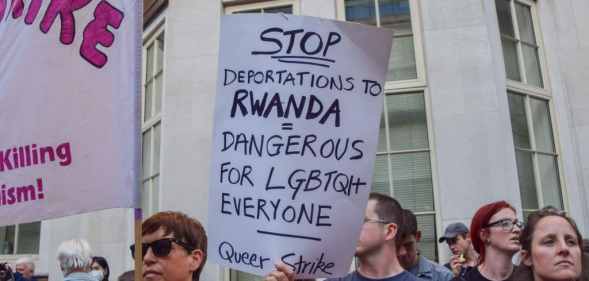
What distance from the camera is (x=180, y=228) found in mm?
2680

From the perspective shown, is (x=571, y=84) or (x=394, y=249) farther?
(x=571, y=84)

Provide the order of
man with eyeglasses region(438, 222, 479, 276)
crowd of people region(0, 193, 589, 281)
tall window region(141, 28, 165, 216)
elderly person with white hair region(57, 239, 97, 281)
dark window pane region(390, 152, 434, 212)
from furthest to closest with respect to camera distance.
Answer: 1. tall window region(141, 28, 165, 216)
2. dark window pane region(390, 152, 434, 212)
3. man with eyeglasses region(438, 222, 479, 276)
4. elderly person with white hair region(57, 239, 97, 281)
5. crowd of people region(0, 193, 589, 281)

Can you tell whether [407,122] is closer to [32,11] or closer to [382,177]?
[382,177]

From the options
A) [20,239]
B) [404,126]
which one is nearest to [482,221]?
[404,126]

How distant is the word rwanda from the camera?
283cm

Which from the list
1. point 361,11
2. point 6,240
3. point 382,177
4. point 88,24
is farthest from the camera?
point 6,240

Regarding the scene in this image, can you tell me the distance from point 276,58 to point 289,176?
0.56 metres

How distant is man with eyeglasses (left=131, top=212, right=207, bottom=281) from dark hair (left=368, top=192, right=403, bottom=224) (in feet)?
3.21

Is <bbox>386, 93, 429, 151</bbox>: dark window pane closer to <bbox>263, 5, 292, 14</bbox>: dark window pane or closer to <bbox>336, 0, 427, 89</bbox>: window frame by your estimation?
<bbox>336, 0, 427, 89</bbox>: window frame

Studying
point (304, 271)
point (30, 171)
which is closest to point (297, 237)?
point (304, 271)

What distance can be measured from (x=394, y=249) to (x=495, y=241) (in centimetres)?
73

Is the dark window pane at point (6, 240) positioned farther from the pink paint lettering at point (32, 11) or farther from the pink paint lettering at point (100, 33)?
the pink paint lettering at point (100, 33)

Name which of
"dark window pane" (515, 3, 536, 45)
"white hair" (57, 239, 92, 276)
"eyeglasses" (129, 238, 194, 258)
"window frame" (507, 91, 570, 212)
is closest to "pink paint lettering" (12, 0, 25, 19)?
"eyeglasses" (129, 238, 194, 258)

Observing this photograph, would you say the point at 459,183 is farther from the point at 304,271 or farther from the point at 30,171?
the point at 30,171
